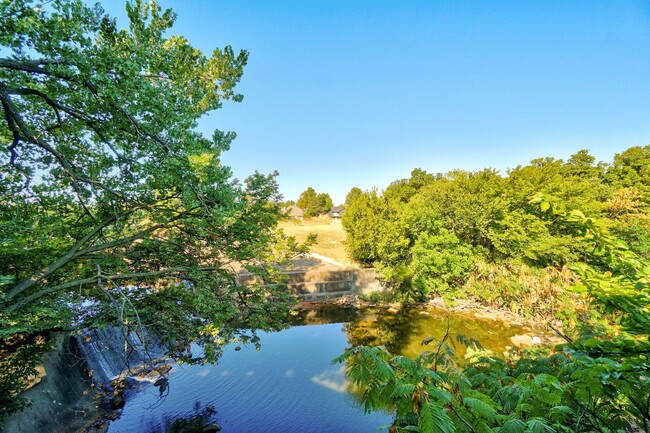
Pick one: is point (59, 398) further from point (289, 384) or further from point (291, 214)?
point (291, 214)

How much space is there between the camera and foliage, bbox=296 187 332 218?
7138 centimetres

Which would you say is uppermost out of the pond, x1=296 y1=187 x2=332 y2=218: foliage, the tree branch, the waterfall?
x1=296 y1=187 x2=332 y2=218: foliage

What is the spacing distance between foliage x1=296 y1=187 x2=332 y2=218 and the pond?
55780 millimetres

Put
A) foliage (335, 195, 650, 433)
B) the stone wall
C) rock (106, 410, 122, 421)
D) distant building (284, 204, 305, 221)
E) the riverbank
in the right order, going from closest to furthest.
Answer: foliage (335, 195, 650, 433), the stone wall, distant building (284, 204, 305, 221), rock (106, 410, 122, 421), the riverbank

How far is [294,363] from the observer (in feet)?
38.3

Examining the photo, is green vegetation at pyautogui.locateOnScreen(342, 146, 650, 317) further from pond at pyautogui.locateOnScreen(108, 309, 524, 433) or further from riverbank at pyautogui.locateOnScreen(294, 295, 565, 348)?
pond at pyautogui.locateOnScreen(108, 309, 524, 433)

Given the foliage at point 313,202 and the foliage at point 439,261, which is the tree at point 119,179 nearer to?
the foliage at point 439,261

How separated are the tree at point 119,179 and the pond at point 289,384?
3.68 metres

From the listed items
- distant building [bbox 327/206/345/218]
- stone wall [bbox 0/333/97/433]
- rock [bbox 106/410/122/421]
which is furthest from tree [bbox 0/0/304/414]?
distant building [bbox 327/206/345/218]

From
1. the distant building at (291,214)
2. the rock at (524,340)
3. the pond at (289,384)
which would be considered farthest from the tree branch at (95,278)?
the rock at (524,340)

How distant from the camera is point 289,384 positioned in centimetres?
1024

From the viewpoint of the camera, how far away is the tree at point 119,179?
13.4ft

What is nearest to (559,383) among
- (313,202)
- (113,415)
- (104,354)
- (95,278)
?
(95,278)

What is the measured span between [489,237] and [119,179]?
18485mm
